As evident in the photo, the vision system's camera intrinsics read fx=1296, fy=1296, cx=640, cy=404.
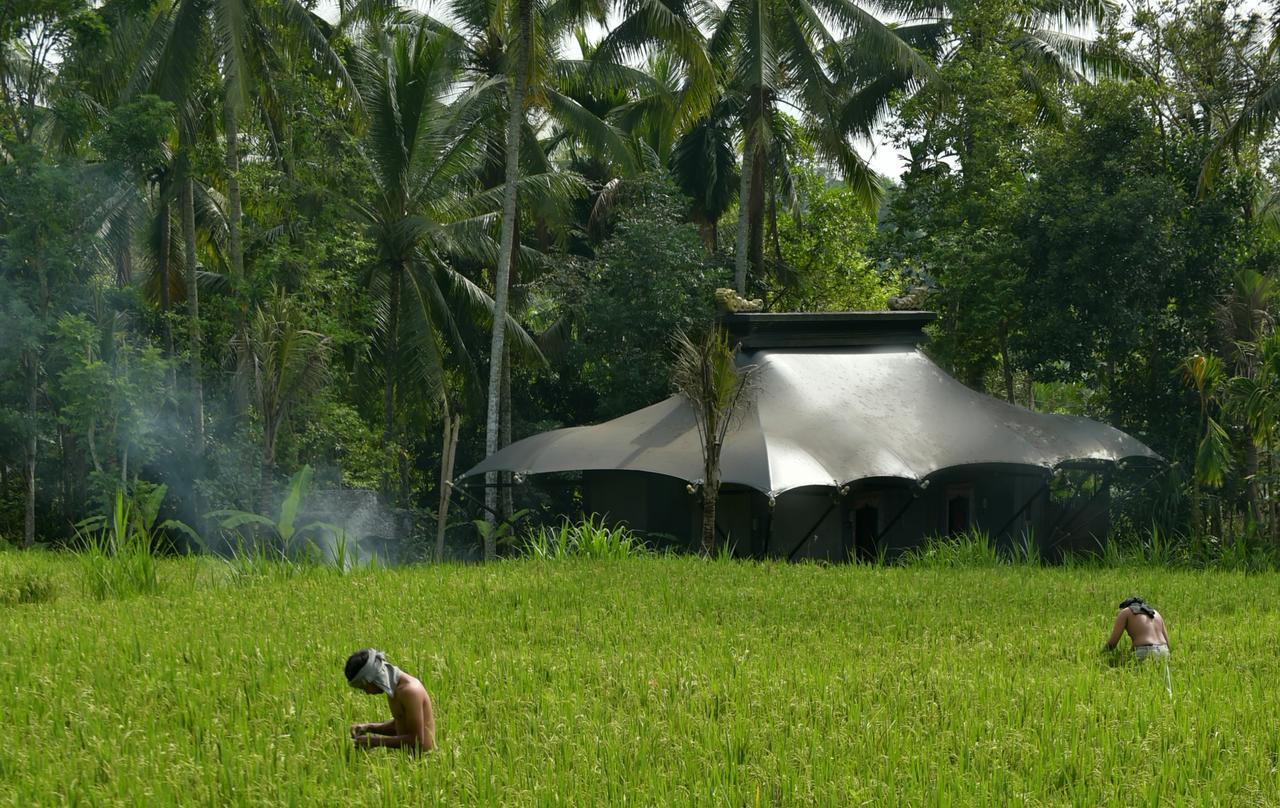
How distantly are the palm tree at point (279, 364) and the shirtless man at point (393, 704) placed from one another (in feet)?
46.7

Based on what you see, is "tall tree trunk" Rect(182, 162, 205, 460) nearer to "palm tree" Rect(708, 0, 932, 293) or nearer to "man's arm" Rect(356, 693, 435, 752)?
"palm tree" Rect(708, 0, 932, 293)

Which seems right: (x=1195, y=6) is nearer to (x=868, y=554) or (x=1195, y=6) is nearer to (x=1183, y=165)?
(x=1183, y=165)

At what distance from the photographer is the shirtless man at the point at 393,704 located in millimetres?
7180

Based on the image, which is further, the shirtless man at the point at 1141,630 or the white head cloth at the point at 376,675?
the shirtless man at the point at 1141,630

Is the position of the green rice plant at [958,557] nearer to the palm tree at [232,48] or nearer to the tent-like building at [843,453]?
the tent-like building at [843,453]

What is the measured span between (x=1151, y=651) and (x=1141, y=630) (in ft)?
0.65

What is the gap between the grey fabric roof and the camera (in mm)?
20078

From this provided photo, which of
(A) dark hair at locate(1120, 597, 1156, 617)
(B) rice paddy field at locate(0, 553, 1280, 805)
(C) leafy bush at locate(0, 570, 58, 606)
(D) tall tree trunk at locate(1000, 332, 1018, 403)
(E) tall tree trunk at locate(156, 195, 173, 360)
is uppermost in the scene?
(E) tall tree trunk at locate(156, 195, 173, 360)

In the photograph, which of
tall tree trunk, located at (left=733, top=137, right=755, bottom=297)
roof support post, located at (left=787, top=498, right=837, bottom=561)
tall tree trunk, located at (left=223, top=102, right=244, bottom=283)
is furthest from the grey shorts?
tall tree trunk, located at (left=223, top=102, right=244, bottom=283)

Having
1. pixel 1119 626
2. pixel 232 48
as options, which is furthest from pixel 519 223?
pixel 1119 626

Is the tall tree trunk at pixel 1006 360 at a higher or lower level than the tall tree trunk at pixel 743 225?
lower

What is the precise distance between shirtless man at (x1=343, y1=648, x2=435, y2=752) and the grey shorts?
586cm

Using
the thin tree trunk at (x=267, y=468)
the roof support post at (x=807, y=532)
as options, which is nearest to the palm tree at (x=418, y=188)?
the thin tree trunk at (x=267, y=468)

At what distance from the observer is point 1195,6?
26.3m
